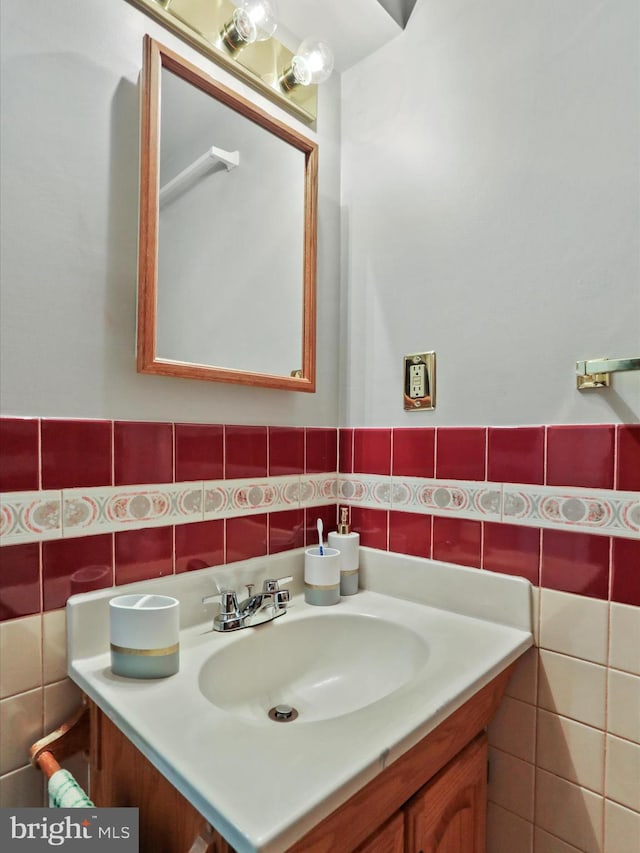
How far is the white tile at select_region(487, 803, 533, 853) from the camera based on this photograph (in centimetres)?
95

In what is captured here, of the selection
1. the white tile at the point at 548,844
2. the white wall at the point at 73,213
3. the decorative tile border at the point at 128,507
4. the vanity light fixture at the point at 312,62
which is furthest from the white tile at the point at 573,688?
the vanity light fixture at the point at 312,62

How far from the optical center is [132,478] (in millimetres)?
881

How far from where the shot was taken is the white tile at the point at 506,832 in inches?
37.3

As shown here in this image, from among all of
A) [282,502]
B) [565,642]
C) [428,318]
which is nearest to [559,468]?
[565,642]

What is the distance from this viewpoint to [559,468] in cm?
92

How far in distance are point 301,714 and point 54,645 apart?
451mm

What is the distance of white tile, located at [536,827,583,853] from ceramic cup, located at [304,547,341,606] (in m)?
0.58

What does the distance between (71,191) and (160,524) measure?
1.99 ft

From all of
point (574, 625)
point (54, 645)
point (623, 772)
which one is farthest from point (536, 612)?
point (54, 645)

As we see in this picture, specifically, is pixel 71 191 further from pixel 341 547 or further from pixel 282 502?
pixel 341 547

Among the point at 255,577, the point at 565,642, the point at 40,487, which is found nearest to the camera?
the point at 40,487

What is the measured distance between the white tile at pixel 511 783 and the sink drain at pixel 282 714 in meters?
0.45

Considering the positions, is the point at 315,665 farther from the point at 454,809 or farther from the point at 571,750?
the point at 571,750

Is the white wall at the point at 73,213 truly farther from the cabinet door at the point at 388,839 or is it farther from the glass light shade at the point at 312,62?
the cabinet door at the point at 388,839
